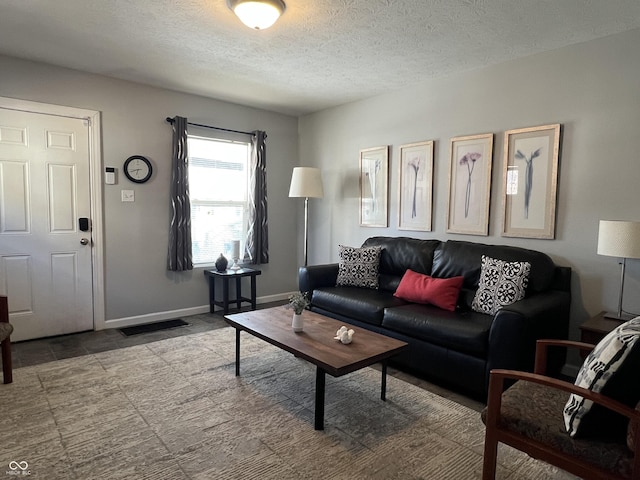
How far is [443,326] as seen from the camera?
2643 mm

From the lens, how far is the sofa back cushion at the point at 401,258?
11.7 feet

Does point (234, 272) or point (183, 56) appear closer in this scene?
point (183, 56)

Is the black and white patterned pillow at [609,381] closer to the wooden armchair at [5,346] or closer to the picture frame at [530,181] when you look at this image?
the picture frame at [530,181]

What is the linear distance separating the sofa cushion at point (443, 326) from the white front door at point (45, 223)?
303 centimetres

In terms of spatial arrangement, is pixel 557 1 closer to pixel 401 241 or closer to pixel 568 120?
pixel 568 120

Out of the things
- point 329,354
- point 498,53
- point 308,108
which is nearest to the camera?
point 329,354

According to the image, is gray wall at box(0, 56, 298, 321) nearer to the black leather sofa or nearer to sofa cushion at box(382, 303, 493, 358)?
the black leather sofa

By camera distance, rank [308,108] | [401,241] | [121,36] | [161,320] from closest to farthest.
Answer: [121,36] < [401,241] < [161,320] < [308,108]

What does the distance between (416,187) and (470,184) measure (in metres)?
0.59

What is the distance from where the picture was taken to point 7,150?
3.32 m

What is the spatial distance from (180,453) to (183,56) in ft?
9.64

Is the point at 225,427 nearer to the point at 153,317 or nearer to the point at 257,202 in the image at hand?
the point at 153,317

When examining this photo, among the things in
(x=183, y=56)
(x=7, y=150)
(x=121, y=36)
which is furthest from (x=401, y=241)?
(x=7, y=150)

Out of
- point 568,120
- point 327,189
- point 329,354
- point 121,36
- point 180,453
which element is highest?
point 121,36
